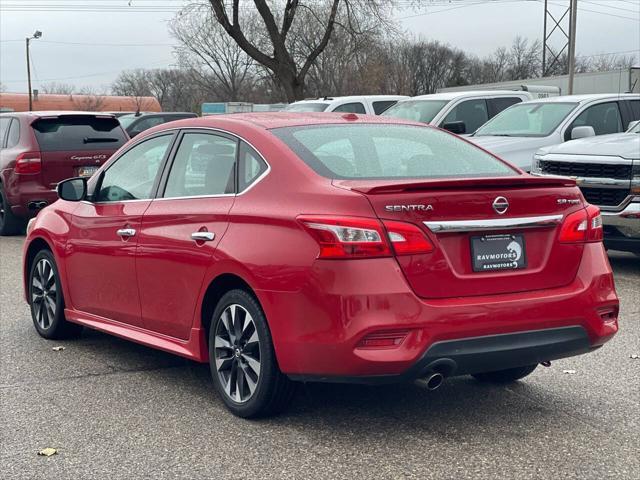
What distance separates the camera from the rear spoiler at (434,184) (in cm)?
469

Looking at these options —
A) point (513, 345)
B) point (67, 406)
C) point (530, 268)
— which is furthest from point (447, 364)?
point (67, 406)

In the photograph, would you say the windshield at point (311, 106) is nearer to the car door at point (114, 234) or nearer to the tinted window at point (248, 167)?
the car door at point (114, 234)

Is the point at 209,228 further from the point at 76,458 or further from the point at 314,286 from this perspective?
the point at 76,458

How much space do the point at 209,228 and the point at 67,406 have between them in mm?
1300

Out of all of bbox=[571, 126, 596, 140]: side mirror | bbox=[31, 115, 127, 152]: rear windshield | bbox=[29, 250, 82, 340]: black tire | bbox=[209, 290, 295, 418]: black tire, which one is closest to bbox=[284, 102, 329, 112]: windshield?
bbox=[31, 115, 127, 152]: rear windshield

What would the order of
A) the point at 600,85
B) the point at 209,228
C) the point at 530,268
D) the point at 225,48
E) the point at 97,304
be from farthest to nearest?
the point at 225,48 → the point at 600,85 → the point at 97,304 → the point at 209,228 → the point at 530,268

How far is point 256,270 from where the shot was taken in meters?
4.95


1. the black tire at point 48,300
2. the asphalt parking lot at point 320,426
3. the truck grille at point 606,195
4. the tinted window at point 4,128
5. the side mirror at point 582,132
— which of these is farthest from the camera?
the tinted window at point 4,128

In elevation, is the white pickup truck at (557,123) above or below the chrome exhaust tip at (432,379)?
above

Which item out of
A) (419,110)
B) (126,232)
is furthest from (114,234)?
(419,110)

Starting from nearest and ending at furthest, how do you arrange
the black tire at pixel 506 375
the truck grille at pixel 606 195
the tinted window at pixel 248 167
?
the tinted window at pixel 248 167, the black tire at pixel 506 375, the truck grille at pixel 606 195

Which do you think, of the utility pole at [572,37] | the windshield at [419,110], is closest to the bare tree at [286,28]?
the utility pole at [572,37]

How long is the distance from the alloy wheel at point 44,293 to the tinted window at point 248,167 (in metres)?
2.42

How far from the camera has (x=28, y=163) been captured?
47.7 ft
